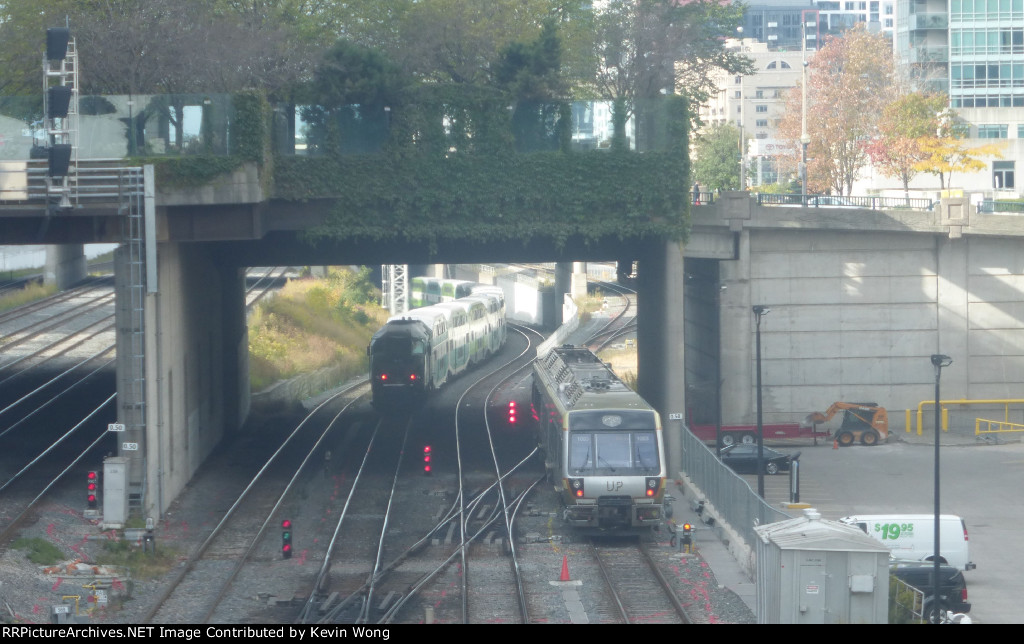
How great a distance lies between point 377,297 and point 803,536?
187 ft

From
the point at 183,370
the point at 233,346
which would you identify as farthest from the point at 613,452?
the point at 233,346

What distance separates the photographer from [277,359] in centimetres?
4912

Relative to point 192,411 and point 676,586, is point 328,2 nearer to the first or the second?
point 192,411

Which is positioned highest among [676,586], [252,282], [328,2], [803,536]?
[328,2]

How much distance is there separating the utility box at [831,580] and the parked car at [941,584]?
126 inches

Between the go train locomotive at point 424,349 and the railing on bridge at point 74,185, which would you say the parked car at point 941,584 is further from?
the go train locomotive at point 424,349

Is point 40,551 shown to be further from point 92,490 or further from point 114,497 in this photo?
point 92,490

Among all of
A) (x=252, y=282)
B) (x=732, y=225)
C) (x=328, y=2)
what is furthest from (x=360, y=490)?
(x=252, y=282)

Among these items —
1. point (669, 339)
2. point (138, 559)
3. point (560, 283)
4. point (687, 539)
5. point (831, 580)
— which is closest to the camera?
point (831, 580)

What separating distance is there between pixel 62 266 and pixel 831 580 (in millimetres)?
52319

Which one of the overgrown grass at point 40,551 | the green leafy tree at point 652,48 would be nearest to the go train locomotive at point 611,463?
the overgrown grass at point 40,551

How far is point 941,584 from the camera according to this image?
2023 cm

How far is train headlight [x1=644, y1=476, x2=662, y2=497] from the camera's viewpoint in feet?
79.0

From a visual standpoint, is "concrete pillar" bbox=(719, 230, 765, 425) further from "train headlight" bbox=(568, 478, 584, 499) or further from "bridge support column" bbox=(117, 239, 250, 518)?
"bridge support column" bbox=(117, 239, 250, 518)
